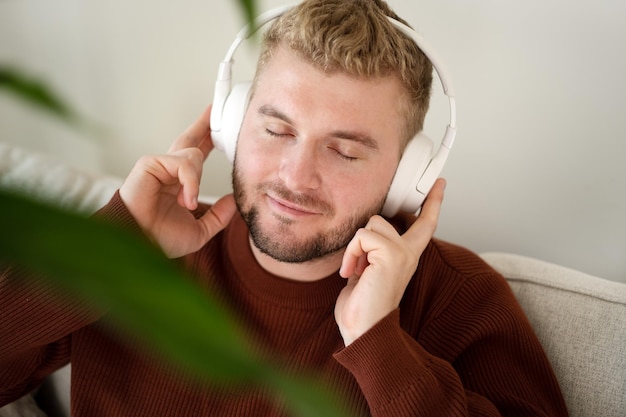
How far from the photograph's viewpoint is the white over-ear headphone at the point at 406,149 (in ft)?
3.36

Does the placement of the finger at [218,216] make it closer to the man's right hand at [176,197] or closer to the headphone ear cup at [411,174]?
the man's right hand at [176,197]

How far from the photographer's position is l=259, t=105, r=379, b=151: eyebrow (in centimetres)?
100

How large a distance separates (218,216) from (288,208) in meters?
0.18

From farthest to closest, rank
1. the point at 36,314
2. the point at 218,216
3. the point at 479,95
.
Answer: the point at 479,95 < the point at 218,216 < the point at 36,314

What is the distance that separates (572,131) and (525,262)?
0.35m

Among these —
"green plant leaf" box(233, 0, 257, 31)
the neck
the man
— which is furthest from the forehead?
"green plant leaf" box(233, 0, 257, 31)

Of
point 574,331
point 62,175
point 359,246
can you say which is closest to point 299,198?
point 359,246

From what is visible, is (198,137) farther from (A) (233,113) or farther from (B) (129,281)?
(B) (129,281)

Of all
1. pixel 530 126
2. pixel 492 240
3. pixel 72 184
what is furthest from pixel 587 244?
pixel 72 184

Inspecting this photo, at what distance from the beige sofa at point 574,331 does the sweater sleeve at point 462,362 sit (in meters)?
0.06

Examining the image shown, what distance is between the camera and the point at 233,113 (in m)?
1.07

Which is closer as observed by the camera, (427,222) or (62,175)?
(427,222)

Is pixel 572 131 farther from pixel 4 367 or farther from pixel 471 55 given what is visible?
pixel 4 367

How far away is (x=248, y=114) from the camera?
3.51 feet
